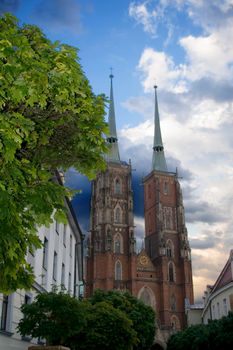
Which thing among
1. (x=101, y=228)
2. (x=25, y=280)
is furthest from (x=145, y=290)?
(x=25, y=280)

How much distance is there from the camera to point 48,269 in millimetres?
23109

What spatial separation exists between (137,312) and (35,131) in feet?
149

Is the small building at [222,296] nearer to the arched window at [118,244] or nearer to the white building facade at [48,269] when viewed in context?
the white building facade at [48,269]

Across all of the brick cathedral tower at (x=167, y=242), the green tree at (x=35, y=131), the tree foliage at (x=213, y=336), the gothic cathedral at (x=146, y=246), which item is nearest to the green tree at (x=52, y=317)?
the green tree at (x=35, y=131)

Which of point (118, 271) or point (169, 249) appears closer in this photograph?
point (118, 271)

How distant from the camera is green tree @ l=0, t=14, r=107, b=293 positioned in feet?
20.7

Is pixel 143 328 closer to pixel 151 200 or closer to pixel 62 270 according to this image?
pixel 62 270

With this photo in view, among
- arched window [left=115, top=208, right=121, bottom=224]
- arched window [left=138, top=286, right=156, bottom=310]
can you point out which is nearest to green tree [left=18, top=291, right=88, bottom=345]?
arched window [left=138, top=286, right=156, bottom=310]

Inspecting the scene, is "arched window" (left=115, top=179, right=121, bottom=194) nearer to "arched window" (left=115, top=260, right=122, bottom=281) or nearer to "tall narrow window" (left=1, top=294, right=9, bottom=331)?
"arched window" (left=115, top=260, right=122, bottom=281)

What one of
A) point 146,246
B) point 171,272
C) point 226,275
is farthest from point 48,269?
point 146,246

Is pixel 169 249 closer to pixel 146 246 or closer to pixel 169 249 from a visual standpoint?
pixel 169 249

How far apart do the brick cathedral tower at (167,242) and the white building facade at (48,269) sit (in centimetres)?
5207

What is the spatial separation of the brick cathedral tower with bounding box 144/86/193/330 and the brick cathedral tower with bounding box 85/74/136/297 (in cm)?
693

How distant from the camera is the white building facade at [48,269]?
16.5 meters
